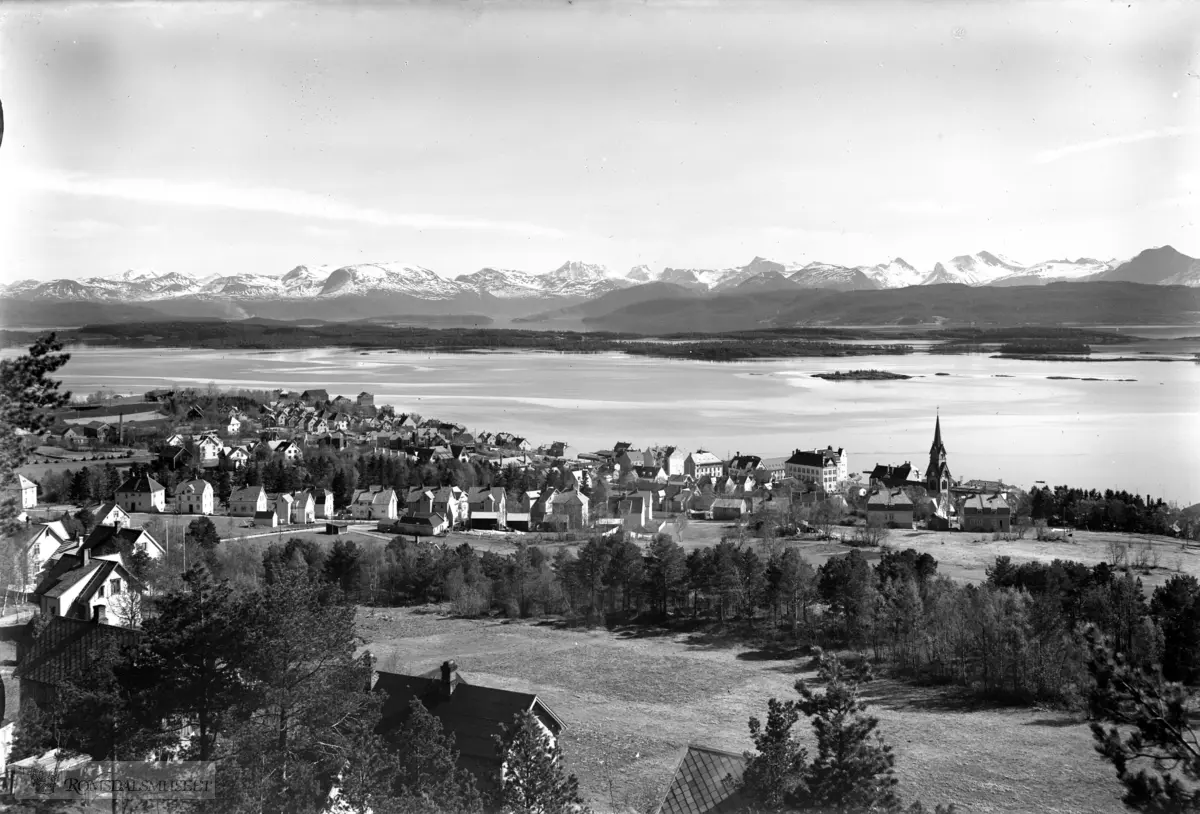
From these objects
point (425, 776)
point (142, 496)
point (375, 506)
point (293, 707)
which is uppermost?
point (293, 707)

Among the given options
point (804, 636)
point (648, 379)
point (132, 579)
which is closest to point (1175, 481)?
point (804, 636)

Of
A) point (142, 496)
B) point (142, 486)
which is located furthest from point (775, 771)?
point (142, 486)

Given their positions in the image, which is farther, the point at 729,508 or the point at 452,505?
the point at 729,508

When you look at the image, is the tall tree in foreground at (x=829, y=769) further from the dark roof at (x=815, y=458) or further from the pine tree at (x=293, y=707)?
the dark roof at (x=815, y=458)

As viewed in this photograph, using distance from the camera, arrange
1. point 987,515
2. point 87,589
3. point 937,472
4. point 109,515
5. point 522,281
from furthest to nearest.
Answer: point 522,281 < point 937,472 < point 987,515 < point 109,515 < point 87,589

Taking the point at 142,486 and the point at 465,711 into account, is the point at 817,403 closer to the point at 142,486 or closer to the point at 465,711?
the point at 142,486

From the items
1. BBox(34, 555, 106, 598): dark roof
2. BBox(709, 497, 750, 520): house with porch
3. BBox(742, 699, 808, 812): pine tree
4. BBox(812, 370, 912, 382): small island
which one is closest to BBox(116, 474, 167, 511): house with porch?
BBox(34, 555, 106, 598): dark roof

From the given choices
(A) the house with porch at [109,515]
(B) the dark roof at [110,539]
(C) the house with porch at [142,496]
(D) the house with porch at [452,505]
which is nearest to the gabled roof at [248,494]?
(C) the house with porch at [142,496]
